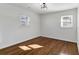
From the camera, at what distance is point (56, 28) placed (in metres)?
1.59

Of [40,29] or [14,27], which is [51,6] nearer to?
[40,29]

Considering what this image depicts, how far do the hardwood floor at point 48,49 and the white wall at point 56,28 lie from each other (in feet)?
0.30

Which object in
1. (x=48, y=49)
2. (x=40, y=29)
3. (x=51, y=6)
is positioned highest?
(x=51, y=6)

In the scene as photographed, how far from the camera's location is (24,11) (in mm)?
1546

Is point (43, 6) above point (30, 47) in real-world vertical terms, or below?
above

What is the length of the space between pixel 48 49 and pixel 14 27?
0.71 meters

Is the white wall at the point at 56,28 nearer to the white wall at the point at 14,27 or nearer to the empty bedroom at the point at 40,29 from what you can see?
the empty bedroom at the point at 40,29

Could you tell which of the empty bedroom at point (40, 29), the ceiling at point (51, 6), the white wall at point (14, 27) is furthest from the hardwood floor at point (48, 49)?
the ceiling at point (51, 6)

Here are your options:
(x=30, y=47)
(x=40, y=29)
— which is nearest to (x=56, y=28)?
(x=40, y=29)

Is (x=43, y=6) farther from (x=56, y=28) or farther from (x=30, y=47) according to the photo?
(x=30, y=47)

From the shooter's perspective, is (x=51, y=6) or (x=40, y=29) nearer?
(x=51, y=6)

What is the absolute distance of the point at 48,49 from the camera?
1559 millimetres
